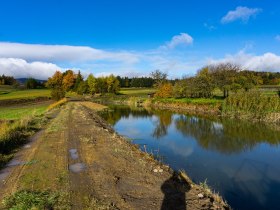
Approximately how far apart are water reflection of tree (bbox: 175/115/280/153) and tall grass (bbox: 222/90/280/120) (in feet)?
10.1

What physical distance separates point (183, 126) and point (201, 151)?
14.4 m

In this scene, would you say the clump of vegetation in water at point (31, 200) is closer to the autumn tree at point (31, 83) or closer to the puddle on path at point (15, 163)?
the puddle on path at point (15, 163)

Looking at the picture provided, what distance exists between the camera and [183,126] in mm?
34812

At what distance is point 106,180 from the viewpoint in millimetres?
11539

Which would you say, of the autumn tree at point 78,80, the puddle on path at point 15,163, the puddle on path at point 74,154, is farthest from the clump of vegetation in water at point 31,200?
the autumn tree at point 78,80

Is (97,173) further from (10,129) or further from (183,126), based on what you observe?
(183,126)

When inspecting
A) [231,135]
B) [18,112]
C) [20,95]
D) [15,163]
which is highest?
[15,163]

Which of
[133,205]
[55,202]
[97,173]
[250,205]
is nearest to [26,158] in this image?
[97,173]

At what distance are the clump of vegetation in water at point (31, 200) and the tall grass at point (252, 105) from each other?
3108 centimetres

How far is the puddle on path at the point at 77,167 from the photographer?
12.9 metres

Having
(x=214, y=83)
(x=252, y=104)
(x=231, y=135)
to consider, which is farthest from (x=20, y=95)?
(x=231, y=135)

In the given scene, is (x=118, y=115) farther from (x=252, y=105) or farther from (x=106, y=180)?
(x=106, y=180)

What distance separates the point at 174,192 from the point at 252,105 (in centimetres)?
3033

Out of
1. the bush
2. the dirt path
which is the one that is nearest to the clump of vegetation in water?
the dirt path
